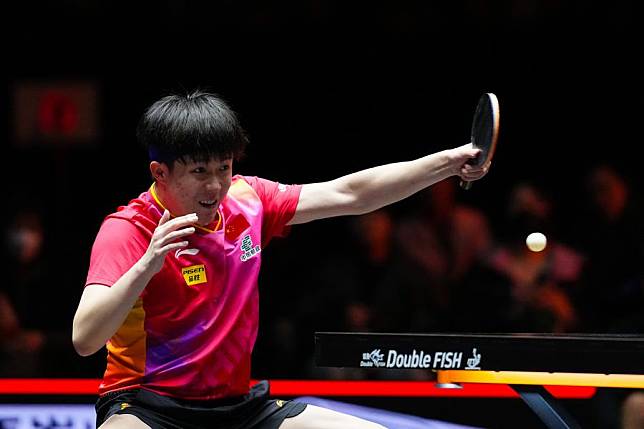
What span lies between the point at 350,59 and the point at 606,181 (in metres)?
2.18

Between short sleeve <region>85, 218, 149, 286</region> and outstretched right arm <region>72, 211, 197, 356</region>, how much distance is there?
0.32ft

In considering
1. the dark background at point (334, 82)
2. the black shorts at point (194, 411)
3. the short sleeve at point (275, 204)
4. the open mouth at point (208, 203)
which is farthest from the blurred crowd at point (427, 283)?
the open mouth at point (208, 203)

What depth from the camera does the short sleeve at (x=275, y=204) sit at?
4.58 m

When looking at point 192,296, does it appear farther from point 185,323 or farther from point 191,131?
point 191,131

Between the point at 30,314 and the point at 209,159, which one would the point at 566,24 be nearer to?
the point at 30,314

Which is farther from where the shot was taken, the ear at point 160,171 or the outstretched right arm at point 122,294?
the ear at point 160,171

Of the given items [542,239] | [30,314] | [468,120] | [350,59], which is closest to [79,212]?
[30,314]

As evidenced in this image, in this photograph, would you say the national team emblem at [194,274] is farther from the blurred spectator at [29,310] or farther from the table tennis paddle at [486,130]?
the blurred spectator at [29,310]

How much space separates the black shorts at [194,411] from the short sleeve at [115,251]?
0.44 m

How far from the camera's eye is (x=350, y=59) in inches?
344

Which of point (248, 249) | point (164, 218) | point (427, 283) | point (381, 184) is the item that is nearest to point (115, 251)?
point (164, 218)

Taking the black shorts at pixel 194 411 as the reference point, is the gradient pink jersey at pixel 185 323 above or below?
above

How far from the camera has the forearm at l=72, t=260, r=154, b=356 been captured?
382 cm

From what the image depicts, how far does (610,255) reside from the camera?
7.14 metres
